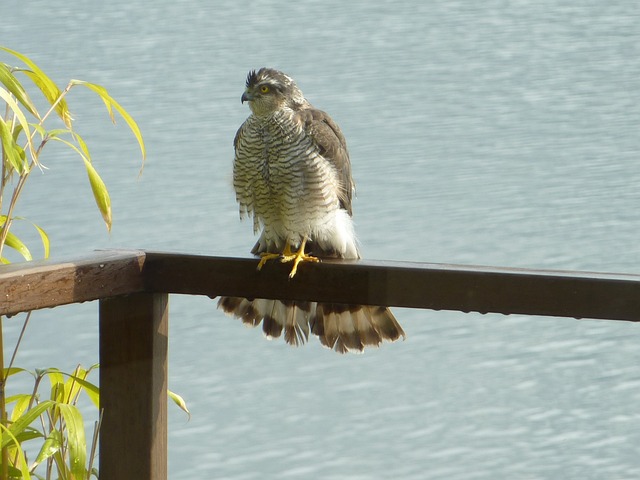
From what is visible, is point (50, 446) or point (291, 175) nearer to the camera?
point (50, 446)

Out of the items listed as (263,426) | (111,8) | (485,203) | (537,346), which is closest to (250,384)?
(263,426)

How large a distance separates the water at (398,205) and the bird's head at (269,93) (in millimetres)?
1801

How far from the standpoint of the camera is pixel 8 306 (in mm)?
1466

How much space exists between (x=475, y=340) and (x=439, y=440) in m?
0.83

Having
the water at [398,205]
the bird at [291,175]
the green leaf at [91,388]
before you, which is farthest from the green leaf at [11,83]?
the water at [398,205]

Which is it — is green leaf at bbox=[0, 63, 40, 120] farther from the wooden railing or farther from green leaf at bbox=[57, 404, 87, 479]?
green leaf at bbox=[57, 404, 87, 479]

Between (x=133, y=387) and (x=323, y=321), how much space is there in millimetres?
337

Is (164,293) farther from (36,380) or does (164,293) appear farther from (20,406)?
(20,406)

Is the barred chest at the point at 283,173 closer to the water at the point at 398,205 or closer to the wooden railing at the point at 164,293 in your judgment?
the wooden railing at the point at 164,293

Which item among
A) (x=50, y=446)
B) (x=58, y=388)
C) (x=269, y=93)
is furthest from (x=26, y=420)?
(x=269, y=93)

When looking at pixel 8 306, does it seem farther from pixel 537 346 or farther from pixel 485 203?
pixel 485 203

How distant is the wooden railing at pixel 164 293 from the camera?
1.46 meters

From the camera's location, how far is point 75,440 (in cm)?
156

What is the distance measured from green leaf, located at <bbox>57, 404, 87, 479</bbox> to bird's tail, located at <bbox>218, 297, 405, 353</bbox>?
35cm
